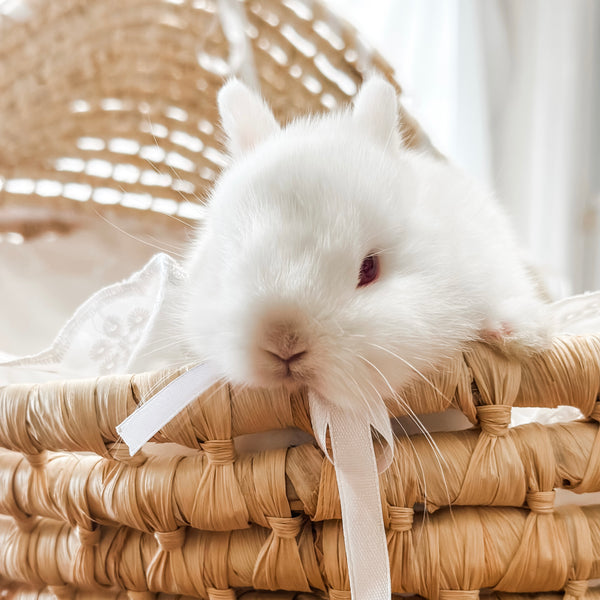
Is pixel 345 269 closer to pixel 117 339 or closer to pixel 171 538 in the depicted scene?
pixel 171 538

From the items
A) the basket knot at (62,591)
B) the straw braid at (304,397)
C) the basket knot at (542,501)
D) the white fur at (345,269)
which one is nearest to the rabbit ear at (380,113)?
the white fur at (345,269)

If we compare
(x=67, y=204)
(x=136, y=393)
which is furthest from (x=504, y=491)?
(x=67, y=204)

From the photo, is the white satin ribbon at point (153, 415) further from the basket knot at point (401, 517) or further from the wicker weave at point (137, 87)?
the wicker weave at point (137, 87)

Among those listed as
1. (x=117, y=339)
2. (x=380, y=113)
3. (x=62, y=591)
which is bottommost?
(x=62, y=591)

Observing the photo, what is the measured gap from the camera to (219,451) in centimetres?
47

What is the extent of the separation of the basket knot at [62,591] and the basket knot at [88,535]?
0.06 metres

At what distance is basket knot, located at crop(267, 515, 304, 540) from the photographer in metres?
0.46

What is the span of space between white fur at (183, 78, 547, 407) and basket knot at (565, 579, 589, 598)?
18 cm

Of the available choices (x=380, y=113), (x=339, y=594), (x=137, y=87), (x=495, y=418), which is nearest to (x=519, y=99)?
(x=137, y=87)

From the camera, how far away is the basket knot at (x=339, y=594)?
17.8 inches

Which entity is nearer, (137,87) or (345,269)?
(345,269)

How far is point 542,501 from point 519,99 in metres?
1.49

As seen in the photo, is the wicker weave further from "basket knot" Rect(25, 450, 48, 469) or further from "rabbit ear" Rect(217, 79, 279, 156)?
"basket knot" Rect(25, 450, 48, 469)

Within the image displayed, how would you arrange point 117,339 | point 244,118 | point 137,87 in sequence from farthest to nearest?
point 137,87 < point 117,339 < point 244,118
